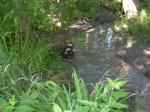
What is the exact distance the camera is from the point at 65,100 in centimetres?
357

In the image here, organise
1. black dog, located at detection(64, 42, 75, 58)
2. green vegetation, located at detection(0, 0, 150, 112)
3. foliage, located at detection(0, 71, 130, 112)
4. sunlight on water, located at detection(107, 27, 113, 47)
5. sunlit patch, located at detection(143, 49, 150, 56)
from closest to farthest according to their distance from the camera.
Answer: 1. foliage, located at detection(0, 71, 130, 112)
2. green vegetation, located at detection(0, 0, 150, 112)
3. black dog, located at detection(64, 42, 75, 58)
4. sunlit patch, located at detection(143, 49, 150, 56)
5. sunlight on water, located at detection(107, 27, 113, 47)

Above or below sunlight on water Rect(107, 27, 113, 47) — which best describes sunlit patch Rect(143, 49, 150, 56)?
below

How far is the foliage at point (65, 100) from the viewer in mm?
3014

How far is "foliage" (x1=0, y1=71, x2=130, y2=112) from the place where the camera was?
3014mm

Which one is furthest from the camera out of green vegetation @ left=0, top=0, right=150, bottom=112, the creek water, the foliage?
the creek water

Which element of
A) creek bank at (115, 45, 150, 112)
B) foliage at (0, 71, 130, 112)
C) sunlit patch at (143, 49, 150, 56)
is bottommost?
creek bank at (115, 45, 150, 112)

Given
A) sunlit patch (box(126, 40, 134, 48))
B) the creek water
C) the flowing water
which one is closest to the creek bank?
the creek water

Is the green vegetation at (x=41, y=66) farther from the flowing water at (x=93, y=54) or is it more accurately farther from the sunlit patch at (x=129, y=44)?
the flowing water at (x=93, y=54)

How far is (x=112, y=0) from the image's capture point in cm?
1446

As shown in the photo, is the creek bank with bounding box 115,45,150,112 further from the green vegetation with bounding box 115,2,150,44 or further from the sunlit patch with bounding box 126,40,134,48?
the green vegetation with bounding box 115,2,150,44

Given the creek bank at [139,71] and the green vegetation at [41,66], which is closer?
the green vegetation at [41,66]

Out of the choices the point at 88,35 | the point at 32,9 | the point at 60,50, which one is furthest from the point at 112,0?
the point at 32,9

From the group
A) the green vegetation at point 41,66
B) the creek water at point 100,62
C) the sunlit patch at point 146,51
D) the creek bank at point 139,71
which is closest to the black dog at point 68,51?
the creek water at point 100,62

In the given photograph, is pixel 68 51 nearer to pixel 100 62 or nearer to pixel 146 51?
pixel 100 62
